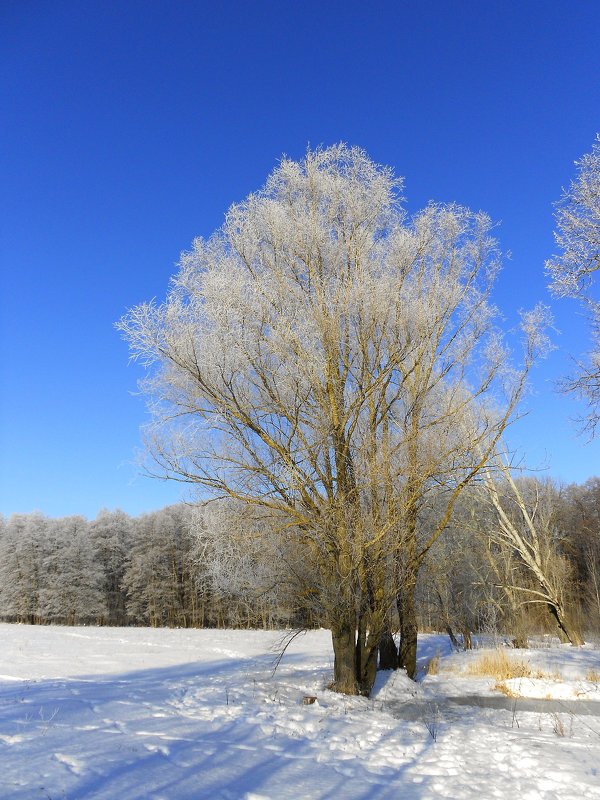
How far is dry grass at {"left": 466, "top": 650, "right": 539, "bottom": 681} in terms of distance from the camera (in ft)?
42.4

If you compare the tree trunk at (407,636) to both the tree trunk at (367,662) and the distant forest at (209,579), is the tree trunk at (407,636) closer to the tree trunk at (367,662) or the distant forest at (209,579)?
the distant forest at (209,579)

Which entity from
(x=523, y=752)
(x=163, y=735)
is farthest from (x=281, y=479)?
(x=523, y=752)

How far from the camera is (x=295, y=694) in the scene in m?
9.45

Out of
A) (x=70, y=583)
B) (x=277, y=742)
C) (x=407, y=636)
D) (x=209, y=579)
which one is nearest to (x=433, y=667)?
(x=407, y=636)

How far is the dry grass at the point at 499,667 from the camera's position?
42.4ft

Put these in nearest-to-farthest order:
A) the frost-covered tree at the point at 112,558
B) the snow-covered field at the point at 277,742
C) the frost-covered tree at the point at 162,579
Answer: the snow-covered field at the point at 277,742 → the frost-covered tree at the point at 162,579 → the frost-covered tree at the point at 112,558

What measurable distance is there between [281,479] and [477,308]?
5897 mm

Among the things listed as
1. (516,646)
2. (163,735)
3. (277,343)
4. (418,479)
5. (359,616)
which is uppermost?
(277,343)

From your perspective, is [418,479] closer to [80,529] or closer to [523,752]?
[523,752]

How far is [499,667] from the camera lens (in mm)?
13422

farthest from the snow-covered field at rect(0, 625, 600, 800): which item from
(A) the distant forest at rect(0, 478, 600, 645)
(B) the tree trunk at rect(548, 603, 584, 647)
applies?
(B) the tree trunk at rect(548, 603, 584, 647)

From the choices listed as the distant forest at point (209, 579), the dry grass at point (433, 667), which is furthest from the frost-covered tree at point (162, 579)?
the dry grass at point (433, 667)

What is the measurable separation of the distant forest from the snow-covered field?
3.55 metres

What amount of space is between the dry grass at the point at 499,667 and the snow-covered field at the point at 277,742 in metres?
1.58
